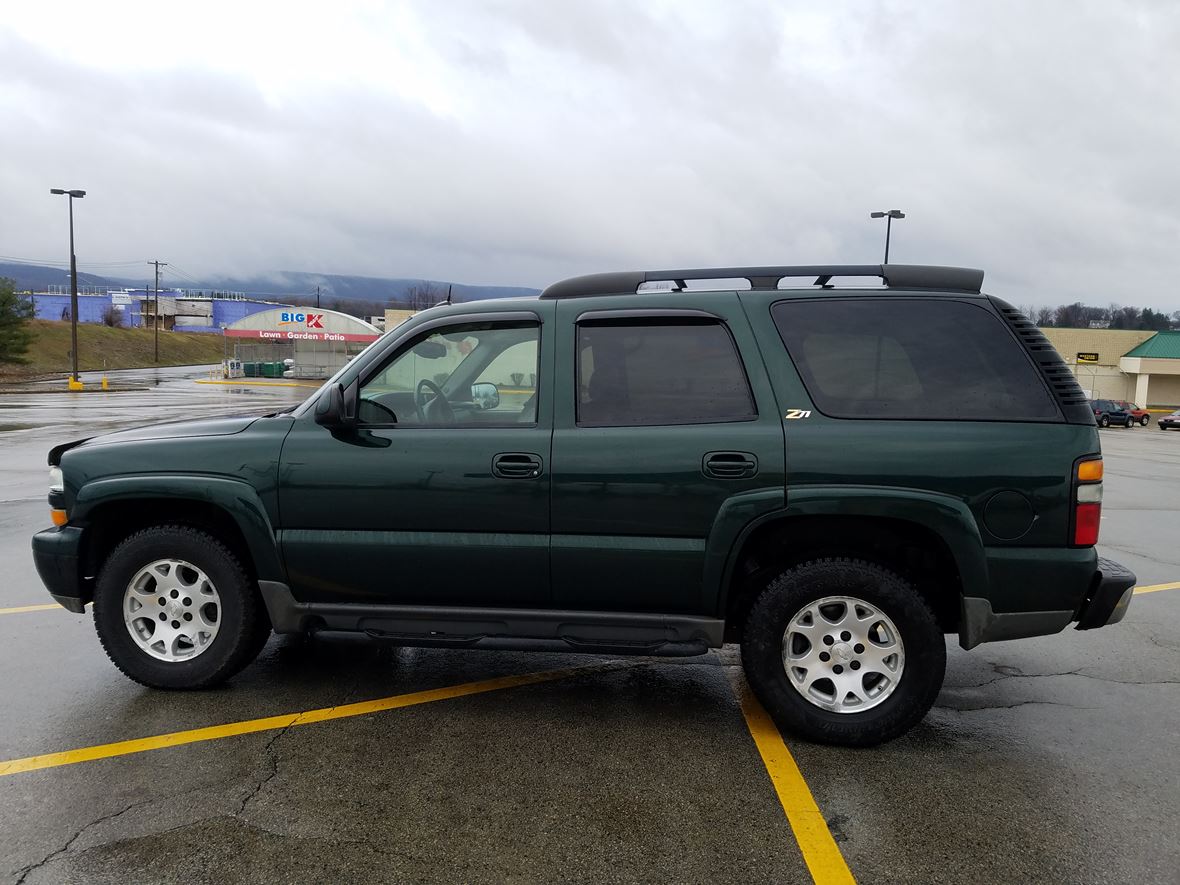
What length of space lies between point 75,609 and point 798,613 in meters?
3.44

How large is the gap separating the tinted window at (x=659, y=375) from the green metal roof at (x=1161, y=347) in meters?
63.4

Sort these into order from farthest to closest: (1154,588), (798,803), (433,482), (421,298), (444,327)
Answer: (421,298)
(1154,588)
(444,327)
(433,482)
(798,803)

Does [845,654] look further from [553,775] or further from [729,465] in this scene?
[553,775]

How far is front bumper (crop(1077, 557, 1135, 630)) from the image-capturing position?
136 inches

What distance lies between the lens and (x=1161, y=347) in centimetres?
5703

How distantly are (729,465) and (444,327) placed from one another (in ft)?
4.91

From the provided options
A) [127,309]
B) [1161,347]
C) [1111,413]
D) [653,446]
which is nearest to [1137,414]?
[1111,413]

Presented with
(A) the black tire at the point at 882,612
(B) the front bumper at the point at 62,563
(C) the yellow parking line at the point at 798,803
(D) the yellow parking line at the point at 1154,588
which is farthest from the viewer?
(D) the yellow parking line at the point at 1154,588

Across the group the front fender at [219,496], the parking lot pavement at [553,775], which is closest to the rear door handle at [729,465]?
the parking lot pavement at [553,775]

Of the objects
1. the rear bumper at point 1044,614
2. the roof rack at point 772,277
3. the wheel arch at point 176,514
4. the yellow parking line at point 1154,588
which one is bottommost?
the yellow parking line at point 1154,588

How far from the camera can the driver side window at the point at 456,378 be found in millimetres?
3838

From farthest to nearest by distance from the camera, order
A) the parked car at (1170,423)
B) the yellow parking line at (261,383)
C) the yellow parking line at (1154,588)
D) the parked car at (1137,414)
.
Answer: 1. the yellow parking line at (261,383)
2. the parked car at (1137,414)
3. the parked car at (1170,423)
4. the yellow parking line at (1154,588)

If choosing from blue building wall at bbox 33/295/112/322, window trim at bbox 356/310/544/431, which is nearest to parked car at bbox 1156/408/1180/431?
window trim at bbox 356/310/544/431

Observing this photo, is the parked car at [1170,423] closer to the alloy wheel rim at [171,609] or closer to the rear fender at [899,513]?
the rear fender at [899,513]
